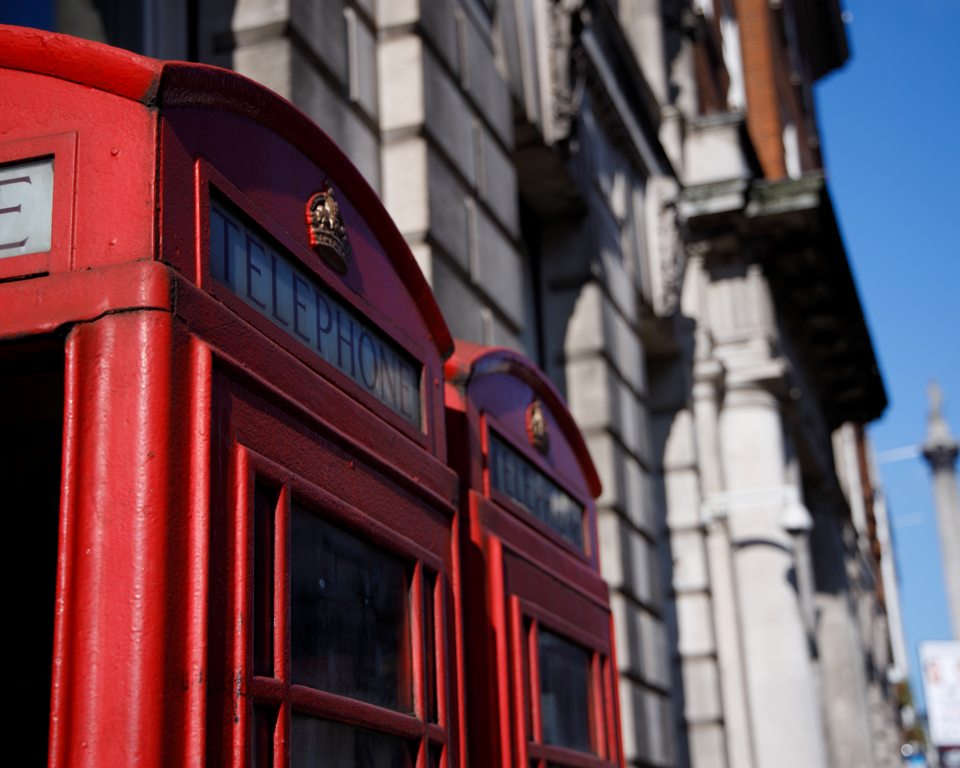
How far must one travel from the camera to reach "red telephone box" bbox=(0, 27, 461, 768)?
2.54 metres

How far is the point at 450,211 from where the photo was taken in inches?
312

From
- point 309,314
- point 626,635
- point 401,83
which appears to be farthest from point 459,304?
point 309,314

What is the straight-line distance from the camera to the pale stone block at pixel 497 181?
8820 mm

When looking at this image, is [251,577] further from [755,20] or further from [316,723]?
[755,20]

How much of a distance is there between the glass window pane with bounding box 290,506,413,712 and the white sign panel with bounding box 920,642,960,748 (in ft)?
99.3

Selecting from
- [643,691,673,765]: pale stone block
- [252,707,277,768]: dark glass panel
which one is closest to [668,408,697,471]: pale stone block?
[643,691,673,765]: pale stone block

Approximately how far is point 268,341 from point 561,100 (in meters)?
8.00

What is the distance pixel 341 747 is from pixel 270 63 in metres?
4.18

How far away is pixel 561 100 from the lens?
35.1 ft

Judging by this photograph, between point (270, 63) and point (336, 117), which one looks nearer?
point (270, 63)

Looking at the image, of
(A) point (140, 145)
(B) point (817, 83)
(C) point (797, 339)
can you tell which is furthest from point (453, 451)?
(B) point (817, 83)

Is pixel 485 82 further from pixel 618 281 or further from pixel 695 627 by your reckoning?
pixel 695 627

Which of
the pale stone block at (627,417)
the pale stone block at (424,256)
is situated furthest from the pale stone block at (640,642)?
the pale stone block at (424,256)

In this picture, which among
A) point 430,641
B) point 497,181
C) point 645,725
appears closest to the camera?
point 430,641
